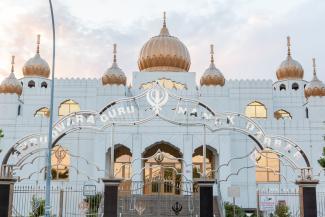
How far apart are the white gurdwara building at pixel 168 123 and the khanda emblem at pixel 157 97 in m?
9.89

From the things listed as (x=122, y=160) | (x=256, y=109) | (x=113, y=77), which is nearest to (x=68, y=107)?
(x=113, y=77)

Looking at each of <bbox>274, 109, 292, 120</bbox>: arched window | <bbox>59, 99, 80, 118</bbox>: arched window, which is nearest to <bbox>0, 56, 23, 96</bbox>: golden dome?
<bbox>59, 99, 80, 118</bbox>: arched window

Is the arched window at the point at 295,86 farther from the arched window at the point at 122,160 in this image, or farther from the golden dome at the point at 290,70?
the arched window at the point at 122,160

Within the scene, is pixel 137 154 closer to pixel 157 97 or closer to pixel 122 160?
pixel 122 160

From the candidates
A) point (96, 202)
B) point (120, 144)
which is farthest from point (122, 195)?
point (120, 144)

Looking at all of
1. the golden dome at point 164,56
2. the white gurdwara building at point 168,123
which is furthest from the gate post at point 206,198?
the golden dome at point 164,56

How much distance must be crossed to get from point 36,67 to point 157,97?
25881 millimetres

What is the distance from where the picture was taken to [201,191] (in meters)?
19.9

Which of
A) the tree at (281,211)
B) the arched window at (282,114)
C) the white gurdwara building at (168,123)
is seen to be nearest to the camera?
the tree at (281,211)

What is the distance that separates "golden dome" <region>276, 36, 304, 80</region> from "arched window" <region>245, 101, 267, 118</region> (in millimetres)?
7080

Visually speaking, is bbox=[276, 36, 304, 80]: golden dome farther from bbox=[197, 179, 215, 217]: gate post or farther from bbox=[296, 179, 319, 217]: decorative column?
bbox=[197, 179, 215, 217]: gate post

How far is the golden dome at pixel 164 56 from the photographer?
134ft

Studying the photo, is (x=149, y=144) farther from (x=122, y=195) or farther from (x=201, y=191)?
(x=201, y=191)

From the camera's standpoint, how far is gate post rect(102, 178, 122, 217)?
1983 centimetres
